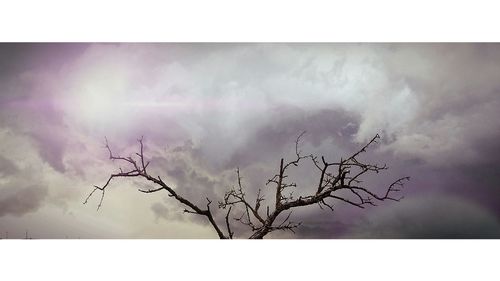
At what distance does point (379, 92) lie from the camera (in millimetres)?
4586

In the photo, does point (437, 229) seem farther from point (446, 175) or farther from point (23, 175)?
point (23, 175)

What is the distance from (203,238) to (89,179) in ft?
3.39

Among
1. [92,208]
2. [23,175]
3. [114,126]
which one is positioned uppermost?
[114,126]

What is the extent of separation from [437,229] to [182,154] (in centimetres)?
211

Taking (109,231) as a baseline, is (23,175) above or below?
above

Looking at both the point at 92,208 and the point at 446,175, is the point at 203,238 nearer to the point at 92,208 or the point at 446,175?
the point at 92,208

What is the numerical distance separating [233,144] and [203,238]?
78 cm

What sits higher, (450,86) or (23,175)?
(450,86)

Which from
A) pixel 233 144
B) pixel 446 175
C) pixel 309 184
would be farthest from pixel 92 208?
pixel 446 175

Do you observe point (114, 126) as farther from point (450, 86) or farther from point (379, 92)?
point (450, 86)

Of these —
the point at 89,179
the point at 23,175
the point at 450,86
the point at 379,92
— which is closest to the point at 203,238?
the point at 89,179

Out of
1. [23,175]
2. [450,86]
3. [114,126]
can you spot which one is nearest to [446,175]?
[450,86]

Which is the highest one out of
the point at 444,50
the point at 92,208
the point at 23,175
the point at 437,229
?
the point at 444,50

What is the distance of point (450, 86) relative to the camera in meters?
4.58
